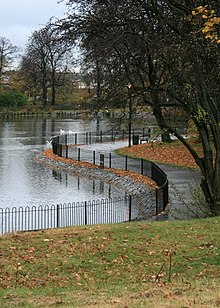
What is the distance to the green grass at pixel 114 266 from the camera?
7387 millimetres

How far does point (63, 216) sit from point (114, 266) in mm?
7580

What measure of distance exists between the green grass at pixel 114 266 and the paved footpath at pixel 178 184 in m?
3.05

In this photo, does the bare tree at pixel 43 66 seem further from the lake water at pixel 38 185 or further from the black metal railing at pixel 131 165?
the lake water at pixel 38 185

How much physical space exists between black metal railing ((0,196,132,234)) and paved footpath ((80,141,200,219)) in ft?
5.07

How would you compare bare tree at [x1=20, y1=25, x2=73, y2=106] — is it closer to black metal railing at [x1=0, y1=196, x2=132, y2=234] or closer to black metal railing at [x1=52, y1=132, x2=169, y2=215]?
black metal railing at [x1=52, y1=132, x2=169, y2=215]

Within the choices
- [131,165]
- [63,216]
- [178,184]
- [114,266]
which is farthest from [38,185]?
[114,266]

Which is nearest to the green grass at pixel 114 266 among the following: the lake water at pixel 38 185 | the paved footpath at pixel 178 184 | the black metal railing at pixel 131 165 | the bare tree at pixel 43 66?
the paved footpath at pixel 178 184

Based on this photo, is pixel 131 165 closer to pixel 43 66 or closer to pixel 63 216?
pixel 63 216

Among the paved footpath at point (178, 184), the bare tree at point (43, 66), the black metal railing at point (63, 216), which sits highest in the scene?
the bare tree at point (43, 66)

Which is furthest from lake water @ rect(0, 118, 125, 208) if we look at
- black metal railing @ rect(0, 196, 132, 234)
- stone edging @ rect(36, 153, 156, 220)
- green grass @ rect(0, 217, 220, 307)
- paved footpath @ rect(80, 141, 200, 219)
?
green grass @ rect(0, 217, 220, 307)

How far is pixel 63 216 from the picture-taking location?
1747 cm

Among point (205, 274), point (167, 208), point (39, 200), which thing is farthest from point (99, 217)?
point (205, 274)

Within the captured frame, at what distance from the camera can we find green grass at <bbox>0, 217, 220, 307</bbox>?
24.2ft

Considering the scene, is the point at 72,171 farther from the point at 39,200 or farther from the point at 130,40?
the point at 130,40
